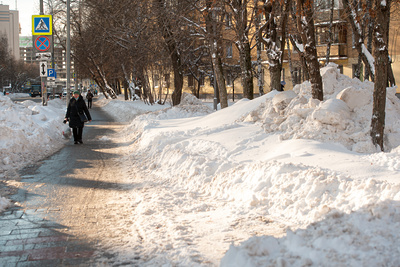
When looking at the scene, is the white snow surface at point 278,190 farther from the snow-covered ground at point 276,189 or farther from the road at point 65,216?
the road at point 65,216

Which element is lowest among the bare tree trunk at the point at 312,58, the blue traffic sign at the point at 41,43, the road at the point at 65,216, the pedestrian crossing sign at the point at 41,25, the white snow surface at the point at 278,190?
the road at the point at 65,216

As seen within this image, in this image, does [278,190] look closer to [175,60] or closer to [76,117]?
[76,117]

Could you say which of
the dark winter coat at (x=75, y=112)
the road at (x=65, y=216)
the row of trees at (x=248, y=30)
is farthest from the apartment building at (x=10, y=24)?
the road at (x=65, y=216)

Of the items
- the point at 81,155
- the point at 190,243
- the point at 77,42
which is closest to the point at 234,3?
the point at 81,155

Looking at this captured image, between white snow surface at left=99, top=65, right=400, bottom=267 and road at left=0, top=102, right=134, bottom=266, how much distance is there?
36 cm

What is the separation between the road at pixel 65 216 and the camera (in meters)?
4.63

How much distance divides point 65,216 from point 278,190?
2.99 metres

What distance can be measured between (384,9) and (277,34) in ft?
31.1

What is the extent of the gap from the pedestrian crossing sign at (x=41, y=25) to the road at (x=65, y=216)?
11.0m

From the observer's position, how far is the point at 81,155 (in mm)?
11953

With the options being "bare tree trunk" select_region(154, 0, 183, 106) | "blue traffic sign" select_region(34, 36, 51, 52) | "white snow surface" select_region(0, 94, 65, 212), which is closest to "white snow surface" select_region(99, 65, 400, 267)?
"white snow surface" select_region(0, 94, 65, 212)

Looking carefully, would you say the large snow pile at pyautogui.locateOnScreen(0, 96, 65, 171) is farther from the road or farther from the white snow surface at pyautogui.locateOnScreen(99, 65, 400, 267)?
the white snow surface at pyautogui.locateOnScreen(99, 65, 400, 267)

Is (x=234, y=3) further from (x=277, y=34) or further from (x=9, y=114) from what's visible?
(x=9, y=114)

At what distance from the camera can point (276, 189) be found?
6039 millimetres
